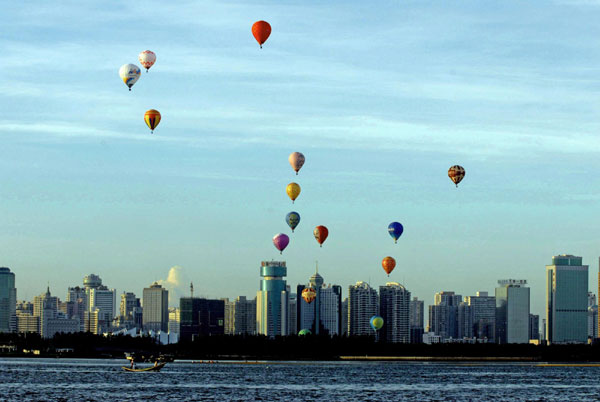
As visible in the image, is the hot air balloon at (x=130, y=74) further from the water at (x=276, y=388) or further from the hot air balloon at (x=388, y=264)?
the hot air balloon at (x=388, y=264)

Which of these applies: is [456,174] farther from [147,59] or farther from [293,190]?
[147,59]

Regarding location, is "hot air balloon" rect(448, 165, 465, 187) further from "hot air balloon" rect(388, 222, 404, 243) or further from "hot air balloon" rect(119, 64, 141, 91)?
"hot air balloon" rect(119, 64, 141, 91)

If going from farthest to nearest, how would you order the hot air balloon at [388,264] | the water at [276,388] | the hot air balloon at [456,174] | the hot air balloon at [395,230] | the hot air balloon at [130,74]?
the hot air balloon at [388,264] < the hot air balloon at [395,230] < the hot air balloon at [456,174] < the hot air balloon at [130,74] < the water at [276,388]

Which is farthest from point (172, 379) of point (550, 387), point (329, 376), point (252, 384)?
point (550, 387)

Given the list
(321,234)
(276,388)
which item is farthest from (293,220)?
(276,388)

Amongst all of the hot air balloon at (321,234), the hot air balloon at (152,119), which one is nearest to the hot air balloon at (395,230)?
the hot air balloon at (321,234)

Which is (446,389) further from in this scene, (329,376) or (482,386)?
(329,376)

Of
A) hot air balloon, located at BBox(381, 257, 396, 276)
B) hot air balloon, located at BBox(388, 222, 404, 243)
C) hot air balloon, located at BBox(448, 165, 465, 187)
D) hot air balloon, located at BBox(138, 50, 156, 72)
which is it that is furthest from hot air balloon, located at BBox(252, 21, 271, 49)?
hot air balloon, located at BBox(381, 257, 396, 276)
